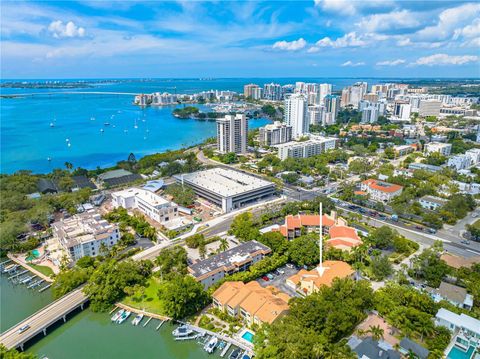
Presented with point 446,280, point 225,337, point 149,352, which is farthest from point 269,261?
point 446,280

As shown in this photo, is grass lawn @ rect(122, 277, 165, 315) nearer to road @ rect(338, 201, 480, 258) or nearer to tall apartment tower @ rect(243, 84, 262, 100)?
road @ rect(338, 201, 480, 258)

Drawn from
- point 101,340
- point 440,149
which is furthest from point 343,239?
point 440,149

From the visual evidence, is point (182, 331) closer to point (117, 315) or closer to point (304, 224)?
point (117, 315)

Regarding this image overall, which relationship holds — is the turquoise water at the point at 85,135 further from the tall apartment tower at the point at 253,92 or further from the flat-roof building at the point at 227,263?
the tall apartment tower at the point at 253,92

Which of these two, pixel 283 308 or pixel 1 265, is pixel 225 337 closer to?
pixel 283 308

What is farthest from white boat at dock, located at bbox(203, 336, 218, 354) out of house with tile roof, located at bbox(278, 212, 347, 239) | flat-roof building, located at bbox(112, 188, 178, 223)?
flat-roof building, located at bbox(112, 188, 178, 223)

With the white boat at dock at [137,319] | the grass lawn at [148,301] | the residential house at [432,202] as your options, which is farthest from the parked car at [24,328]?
the residential house at [432,202]

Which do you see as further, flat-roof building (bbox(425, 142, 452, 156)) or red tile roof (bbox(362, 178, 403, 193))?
flat-roof building (bbox(425, 142, 452, 156))
